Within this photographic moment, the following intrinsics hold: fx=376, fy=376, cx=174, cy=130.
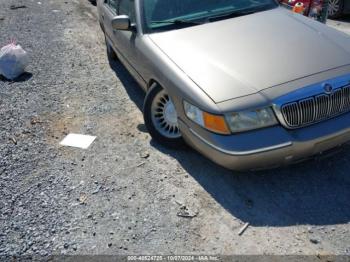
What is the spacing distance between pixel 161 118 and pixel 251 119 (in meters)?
1.25

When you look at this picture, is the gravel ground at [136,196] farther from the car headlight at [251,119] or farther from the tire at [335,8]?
the tire at [335,8]

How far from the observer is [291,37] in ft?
11.9

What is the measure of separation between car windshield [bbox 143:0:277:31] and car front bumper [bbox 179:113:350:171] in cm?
145

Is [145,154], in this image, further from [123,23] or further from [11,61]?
[11,61]

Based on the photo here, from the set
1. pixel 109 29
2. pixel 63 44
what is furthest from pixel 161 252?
pixel 63 44

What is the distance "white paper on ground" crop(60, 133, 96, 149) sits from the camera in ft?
13.6

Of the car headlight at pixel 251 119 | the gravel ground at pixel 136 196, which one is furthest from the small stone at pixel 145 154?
the car headlight at pixel 251 119

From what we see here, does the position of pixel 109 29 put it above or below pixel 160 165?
above

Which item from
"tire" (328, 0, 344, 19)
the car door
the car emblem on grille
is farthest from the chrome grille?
"tire" (328, 0, 344, 19)

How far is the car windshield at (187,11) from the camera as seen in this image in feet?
13.1

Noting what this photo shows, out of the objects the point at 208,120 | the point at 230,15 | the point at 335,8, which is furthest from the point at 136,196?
the point at 335,8

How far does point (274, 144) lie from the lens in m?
2.92

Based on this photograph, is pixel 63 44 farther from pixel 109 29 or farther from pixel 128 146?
pixel 128 146

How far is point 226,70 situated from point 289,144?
823 millimetres
